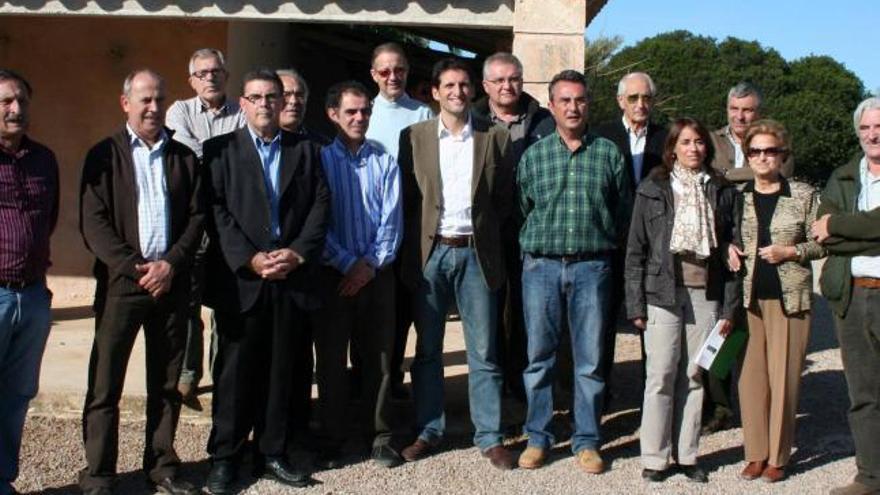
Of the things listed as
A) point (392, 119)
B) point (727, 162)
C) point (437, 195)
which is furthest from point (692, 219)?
point (392, 119)

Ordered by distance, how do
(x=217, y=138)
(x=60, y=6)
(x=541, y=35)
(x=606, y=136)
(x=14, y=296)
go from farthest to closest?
(x=60, y=6), (x=541, y=35), (x=606, y=136), (x=217, y=138), (x=14, y=296)

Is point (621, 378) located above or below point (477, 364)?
below

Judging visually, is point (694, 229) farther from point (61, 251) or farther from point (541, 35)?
point (61, 251)

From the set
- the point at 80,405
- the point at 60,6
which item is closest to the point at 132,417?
the point at 80,405

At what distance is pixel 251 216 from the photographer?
17.2ft

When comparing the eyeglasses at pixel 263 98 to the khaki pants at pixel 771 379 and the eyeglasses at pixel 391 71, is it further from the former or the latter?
the khaki pants at pixel 771 379

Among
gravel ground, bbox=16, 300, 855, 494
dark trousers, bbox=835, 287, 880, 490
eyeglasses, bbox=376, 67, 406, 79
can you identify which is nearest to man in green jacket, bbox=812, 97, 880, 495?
dark trousers, bbox=835, 287, 880, 490

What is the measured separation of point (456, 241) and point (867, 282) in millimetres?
2101

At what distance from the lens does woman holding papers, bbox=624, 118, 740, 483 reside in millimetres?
5465

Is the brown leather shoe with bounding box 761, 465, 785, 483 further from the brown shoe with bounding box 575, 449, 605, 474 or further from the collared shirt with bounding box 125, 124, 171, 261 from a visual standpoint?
the collared shirt with bounding box 125, 124, 171, 261

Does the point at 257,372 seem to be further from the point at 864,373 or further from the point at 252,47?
the point at 252,47

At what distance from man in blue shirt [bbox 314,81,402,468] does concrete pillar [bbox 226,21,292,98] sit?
4.26 m

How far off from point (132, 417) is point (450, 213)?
2.36 m

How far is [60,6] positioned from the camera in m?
7.71
